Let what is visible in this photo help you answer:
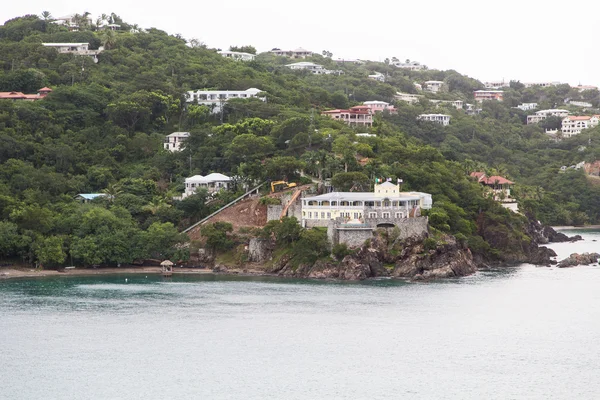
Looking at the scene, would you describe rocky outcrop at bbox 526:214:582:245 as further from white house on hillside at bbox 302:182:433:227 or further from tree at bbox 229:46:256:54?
tree at bbox 229:46:256:54

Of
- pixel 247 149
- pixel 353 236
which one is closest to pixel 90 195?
pixel 247 149

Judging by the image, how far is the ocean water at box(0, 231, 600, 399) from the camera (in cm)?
4259

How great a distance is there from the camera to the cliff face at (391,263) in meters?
70.0

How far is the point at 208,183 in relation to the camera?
83312mm

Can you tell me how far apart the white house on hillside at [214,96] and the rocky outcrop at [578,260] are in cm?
3894

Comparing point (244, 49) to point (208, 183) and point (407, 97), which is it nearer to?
point (407, 97)

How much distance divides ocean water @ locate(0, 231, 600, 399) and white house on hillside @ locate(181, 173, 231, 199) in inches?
592

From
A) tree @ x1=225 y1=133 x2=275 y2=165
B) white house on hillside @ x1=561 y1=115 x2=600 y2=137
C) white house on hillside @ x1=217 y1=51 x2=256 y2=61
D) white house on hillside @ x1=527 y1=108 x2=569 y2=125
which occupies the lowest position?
tree @ x1=225 y1=133 x2=275 y2=165

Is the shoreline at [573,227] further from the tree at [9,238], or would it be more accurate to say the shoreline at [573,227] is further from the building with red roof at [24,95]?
the tree at [9,238]

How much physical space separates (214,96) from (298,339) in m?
56.6

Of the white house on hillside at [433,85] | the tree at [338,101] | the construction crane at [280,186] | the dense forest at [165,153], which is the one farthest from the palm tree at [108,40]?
the white house on hillside at [433,85]

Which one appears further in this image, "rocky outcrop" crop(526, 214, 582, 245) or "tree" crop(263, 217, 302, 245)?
"rocky outcrop" crop(526, 214, 582, 245)

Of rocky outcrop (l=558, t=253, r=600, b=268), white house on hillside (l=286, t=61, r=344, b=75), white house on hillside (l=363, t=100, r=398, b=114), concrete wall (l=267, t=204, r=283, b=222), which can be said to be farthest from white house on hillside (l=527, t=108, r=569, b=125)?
concrete wall (l=267, t=204, r=283, b=222)

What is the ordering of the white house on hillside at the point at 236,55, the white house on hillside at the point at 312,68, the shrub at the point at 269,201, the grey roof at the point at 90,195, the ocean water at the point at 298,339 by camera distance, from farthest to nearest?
the white house on hillside at the point at 312,68 < the white house on hillside at the point at 236,55 < the grey roof at the point at 90,195 < the shrub at the point at 269,201 < the ocean water at the point at 298,339
